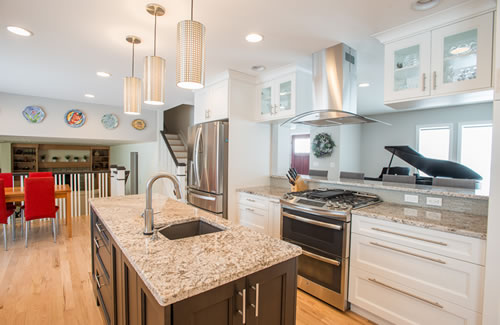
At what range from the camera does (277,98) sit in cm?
325

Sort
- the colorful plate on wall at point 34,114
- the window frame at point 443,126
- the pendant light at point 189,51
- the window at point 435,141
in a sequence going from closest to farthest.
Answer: the pendant light at point 189,51, the colorful plate on wall at point 34,114, the window frame at point 443,126, the window at point 435,141

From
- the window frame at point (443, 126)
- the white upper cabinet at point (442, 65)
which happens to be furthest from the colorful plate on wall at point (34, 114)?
the window frame at point (443, 126)

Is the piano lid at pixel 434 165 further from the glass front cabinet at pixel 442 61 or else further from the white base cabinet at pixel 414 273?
the white base cabinet at pixel 414 273

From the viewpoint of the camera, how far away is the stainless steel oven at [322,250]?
2068mm

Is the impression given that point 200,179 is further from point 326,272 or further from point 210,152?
point 326,272

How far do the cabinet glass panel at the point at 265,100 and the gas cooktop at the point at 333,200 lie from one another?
136cm

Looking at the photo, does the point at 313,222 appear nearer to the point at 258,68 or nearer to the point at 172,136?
the point at 258,68

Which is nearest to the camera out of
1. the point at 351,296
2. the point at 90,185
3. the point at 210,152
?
the point at 351,296

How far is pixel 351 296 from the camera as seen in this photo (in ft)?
6.77

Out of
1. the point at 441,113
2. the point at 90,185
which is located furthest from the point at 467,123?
the point at 90,185

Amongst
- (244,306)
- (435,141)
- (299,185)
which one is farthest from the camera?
(435,141)

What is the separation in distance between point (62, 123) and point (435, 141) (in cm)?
843

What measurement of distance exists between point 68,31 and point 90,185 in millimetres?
3966

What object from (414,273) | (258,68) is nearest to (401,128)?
(258,68)
